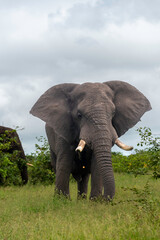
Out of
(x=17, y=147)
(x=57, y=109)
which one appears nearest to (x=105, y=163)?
(x=57, y=109)

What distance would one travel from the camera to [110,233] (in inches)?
217

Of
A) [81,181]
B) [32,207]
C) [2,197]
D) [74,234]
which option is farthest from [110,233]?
[2,197]

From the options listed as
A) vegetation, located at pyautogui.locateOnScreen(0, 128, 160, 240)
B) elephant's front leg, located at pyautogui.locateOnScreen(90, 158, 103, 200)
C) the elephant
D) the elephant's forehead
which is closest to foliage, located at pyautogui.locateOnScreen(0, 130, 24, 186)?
the elephant

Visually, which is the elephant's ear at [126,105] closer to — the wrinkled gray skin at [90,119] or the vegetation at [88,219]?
the wrinkled gray skin at [90,119]

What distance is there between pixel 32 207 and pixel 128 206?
7.92 feet

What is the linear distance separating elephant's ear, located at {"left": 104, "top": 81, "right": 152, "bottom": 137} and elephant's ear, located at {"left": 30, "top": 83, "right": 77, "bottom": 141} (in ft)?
3.49

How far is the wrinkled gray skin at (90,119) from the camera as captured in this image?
8383 millimetres

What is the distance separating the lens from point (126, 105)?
386 inches

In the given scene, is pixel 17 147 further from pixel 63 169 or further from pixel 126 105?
pixel 126 105

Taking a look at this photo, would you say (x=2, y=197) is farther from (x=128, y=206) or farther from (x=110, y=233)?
(x=110, y=233)

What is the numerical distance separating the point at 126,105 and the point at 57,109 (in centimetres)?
168

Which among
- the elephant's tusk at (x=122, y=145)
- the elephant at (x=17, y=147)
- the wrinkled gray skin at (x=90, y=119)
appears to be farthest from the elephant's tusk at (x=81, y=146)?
the elephant at (x=17, y=147)

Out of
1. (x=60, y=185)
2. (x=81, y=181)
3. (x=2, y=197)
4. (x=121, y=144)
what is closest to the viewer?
(x=121, y=144)

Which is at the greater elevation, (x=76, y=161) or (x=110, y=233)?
(x=76, y=161)
